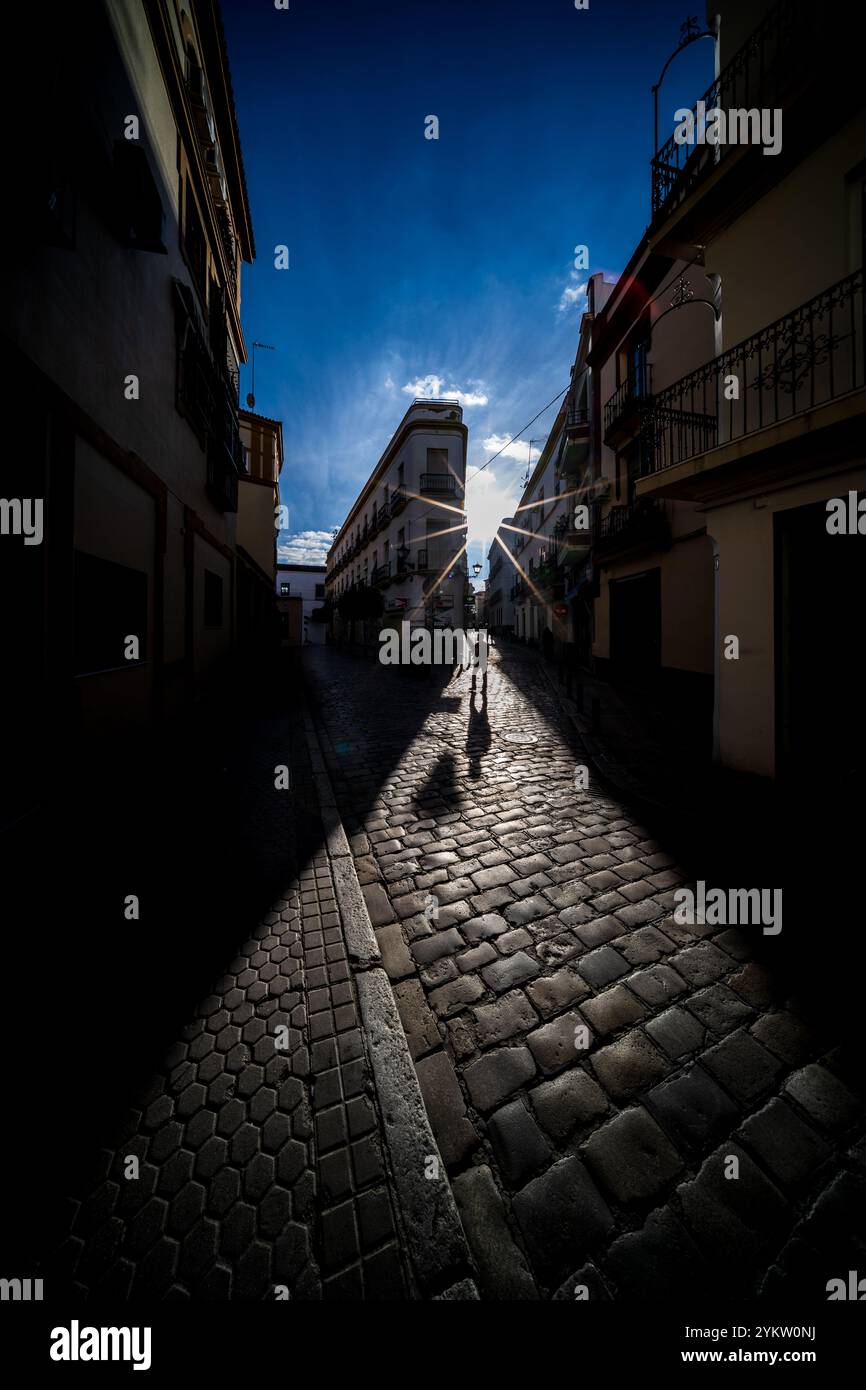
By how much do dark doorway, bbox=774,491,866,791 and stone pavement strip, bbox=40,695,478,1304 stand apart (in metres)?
5.70

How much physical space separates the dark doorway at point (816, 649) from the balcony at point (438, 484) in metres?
23.3

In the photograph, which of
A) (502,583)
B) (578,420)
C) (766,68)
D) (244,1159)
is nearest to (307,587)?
(502,583)

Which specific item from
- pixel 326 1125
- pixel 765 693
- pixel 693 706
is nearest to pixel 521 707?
pixel 693 706

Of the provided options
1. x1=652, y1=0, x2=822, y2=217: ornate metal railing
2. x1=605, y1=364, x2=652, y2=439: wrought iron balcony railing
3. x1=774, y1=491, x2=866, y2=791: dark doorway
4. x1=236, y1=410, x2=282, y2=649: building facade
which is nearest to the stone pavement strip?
x1=774, y1=491, x2=866, y2=791: dark doorway

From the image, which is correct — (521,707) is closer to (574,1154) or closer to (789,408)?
(789,408)

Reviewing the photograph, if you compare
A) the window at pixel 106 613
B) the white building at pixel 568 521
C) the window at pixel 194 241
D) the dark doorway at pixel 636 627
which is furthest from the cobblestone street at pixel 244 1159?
the white building at pixel 568 521

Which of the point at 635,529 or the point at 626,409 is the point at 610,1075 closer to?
the point at 635,529

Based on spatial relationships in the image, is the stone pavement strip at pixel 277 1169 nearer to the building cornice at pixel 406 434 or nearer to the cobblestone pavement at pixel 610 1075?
the cobblestone pavement at pixel 610 1075

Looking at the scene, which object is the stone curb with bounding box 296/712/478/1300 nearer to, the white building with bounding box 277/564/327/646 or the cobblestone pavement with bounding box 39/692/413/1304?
the cobblestone pavement with bounding box 39/692/413/1304

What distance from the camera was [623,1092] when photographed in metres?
2.04

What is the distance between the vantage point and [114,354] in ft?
16.6

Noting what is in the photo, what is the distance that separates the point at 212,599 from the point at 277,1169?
11557 millimetres

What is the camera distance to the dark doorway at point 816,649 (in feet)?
16.9

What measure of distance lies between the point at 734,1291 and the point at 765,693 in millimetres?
5619
